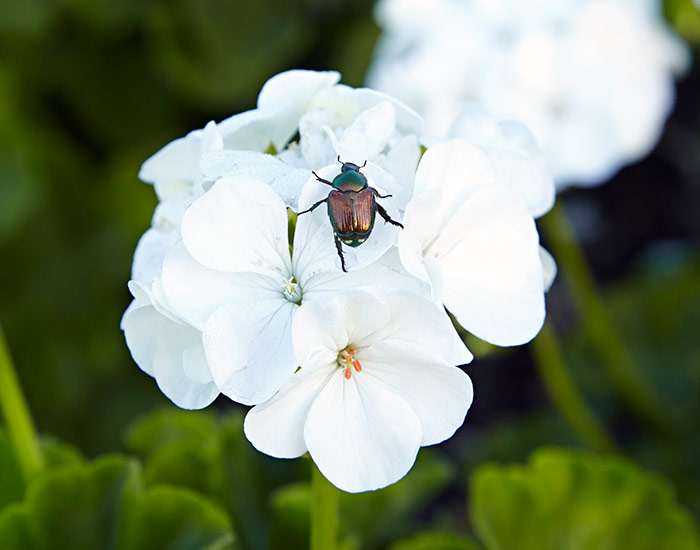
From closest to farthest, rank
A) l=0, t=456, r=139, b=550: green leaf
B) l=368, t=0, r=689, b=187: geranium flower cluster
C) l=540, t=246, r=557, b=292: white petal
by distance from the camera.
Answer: l=540, t=246, r=557, b=292: white petal, l=0, t=456, r=139, b=550: green leaf, l=368, t=0, r=689, b=187: geranium flower cluster

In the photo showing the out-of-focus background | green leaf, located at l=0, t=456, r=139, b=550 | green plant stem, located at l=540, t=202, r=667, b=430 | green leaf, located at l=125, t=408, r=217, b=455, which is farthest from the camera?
the out-of-focus background

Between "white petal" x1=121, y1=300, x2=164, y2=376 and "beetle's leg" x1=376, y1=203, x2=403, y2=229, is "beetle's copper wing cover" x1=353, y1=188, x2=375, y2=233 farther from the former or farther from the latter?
"white petal" x1=121, y1=300, x2=164, y2=376

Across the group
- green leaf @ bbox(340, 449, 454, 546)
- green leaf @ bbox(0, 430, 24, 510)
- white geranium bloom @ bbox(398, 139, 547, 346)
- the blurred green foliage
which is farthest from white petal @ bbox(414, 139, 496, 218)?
the blurred green foliage

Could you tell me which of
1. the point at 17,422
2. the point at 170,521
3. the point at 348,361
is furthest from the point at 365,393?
the point at 17,422

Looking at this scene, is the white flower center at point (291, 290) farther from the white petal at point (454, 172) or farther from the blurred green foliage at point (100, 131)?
the blurred green foliage at point (100, 131)

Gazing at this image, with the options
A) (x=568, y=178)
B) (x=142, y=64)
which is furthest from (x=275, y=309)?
(x=142, y=64)

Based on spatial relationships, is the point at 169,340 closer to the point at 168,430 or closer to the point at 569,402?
the point at 168,430
